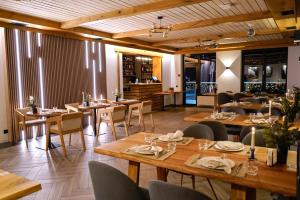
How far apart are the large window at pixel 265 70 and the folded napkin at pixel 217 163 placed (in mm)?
9438

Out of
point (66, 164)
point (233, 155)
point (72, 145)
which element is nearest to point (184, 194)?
point (233, 155)

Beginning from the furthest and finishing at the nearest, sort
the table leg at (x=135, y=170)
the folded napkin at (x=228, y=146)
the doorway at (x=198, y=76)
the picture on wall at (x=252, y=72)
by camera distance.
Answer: the doorway at (x=198, y=76)
the picture on wall at (x=252, y=72)
the table leg at (x=135, y=170)
the folded napkin at (x=228, y=146)

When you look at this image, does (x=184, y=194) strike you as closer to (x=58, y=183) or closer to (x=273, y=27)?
(x=58, y=183)

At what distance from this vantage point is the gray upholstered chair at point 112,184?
1.63 meters

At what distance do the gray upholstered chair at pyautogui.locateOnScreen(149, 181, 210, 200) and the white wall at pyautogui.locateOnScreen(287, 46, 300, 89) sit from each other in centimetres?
1000

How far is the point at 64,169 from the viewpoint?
3824 millimetres

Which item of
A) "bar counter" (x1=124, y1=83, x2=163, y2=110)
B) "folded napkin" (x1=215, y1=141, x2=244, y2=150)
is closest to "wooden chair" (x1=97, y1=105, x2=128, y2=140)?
"folded napkin" (x1=215, y1=141, x2=244, y2=150)

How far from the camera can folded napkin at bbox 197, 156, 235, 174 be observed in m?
1.74

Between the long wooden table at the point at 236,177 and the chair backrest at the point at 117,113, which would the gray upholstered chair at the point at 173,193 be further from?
the chair backrest at the point at 117,113

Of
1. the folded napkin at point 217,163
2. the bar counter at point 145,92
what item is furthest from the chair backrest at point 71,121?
the bar counter at point 145,92

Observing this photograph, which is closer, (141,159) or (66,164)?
(141,159)

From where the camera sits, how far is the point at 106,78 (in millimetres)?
8156

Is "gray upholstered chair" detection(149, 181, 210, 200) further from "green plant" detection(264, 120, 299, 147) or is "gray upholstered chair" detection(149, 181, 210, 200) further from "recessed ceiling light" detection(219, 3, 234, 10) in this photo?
"recessed ceiling light" detection(219, 3, 234, 10)

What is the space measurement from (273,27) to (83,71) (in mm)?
5549
